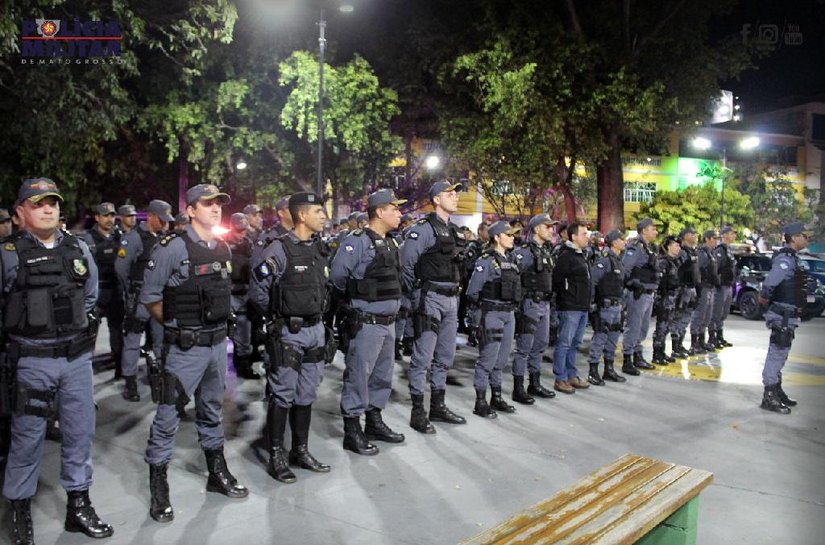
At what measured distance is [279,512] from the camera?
5000 mm

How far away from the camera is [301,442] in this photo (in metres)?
5.94

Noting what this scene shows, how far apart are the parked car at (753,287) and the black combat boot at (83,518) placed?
16.6 m

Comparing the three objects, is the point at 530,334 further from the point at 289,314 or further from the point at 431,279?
the point at 289,314

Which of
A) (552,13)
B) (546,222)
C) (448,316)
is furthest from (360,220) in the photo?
(552,13)

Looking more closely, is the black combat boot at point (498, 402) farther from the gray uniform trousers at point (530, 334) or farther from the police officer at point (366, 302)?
the police officer at point (366, 302)

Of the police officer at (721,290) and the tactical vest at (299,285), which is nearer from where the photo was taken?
the tactical vest at (299,285)

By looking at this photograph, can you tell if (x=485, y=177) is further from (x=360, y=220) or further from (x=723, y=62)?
(x=360, y=220)

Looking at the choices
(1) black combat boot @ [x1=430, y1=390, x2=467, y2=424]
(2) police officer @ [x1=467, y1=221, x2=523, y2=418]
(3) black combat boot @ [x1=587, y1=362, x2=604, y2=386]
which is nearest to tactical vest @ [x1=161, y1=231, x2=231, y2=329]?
(1) black combat boot @ [x1=430, y1=390, x2=467, y2=424]

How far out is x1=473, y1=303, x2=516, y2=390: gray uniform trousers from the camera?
767cm

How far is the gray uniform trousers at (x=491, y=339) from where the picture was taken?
25.2ft

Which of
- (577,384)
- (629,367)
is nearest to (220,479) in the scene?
(577,384)

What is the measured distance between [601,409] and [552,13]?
54.4 feet

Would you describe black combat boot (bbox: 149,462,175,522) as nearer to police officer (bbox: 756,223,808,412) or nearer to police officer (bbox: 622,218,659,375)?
police officer (bbox: 756,223,808,412)

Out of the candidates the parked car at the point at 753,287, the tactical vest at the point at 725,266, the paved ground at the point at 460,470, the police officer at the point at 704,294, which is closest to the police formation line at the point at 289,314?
the paved ground at the point at 460,470
